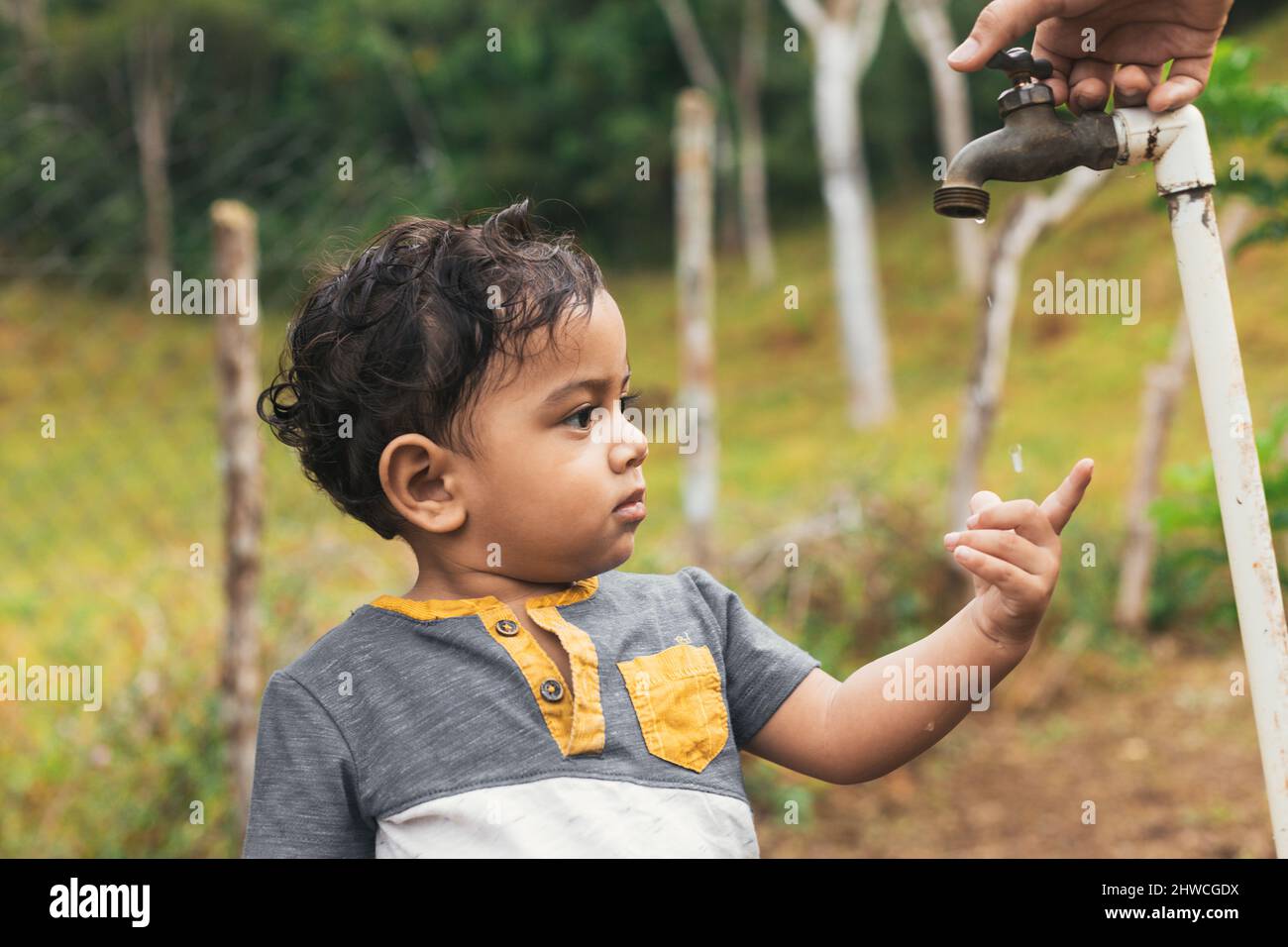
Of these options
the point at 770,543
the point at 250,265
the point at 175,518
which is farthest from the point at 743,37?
the point at 250,265

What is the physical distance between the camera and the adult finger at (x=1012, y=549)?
4.83ft

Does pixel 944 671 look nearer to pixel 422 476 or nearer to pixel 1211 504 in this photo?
pixel 422 476

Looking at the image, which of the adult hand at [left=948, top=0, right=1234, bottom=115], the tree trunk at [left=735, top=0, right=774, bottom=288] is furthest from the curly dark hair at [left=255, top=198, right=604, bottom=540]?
the tree trunk at [left=735, top=0, right=774, bottom=288]

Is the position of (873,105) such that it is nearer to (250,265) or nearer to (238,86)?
(238,86)

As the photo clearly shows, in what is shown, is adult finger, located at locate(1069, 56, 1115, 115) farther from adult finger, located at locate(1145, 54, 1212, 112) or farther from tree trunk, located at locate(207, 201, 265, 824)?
tree trunk, located at locate(207, 201, 265, 824)

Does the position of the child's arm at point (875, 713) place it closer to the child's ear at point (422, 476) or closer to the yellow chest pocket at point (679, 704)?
the yellow chest pocket at point (679, 704)

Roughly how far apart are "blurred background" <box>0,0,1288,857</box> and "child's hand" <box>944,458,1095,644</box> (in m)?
0.23

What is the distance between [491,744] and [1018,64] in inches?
40.9

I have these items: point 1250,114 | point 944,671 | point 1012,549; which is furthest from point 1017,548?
point 1250,114

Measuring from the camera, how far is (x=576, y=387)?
5.25 ft

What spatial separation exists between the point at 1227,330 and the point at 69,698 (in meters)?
3.77

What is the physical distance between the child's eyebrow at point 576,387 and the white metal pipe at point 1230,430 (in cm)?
69

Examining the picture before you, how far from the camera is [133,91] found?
60.7 ft

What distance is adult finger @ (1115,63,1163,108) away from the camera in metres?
1.55
